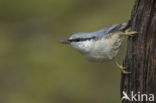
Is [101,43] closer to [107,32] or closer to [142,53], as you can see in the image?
[107,32]

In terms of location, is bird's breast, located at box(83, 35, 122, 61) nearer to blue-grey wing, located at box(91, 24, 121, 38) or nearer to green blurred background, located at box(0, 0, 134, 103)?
blue-grey wing, located at box(91, 24, 121, 38)

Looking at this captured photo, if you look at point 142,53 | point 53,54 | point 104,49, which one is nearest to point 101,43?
point 104,49

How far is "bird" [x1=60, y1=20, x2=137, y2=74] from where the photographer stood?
643cm

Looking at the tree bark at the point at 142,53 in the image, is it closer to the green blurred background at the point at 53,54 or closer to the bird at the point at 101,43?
the bird at the point at 101,43

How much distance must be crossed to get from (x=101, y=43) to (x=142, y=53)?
67cm

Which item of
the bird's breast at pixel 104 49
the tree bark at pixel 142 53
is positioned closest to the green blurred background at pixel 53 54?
the bird's breast at pixel 104 49

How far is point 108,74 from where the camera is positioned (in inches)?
386

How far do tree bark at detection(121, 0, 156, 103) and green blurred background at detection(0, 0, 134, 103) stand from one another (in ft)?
9.94

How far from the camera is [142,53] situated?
5.95m

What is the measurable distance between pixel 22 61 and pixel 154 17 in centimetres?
535

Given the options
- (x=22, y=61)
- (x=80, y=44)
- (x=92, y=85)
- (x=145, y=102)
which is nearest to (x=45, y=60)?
(x=22, y=61)

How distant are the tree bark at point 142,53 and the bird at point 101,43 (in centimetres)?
34

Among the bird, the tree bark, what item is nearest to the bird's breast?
the bird

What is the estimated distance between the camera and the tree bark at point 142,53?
5883mm
